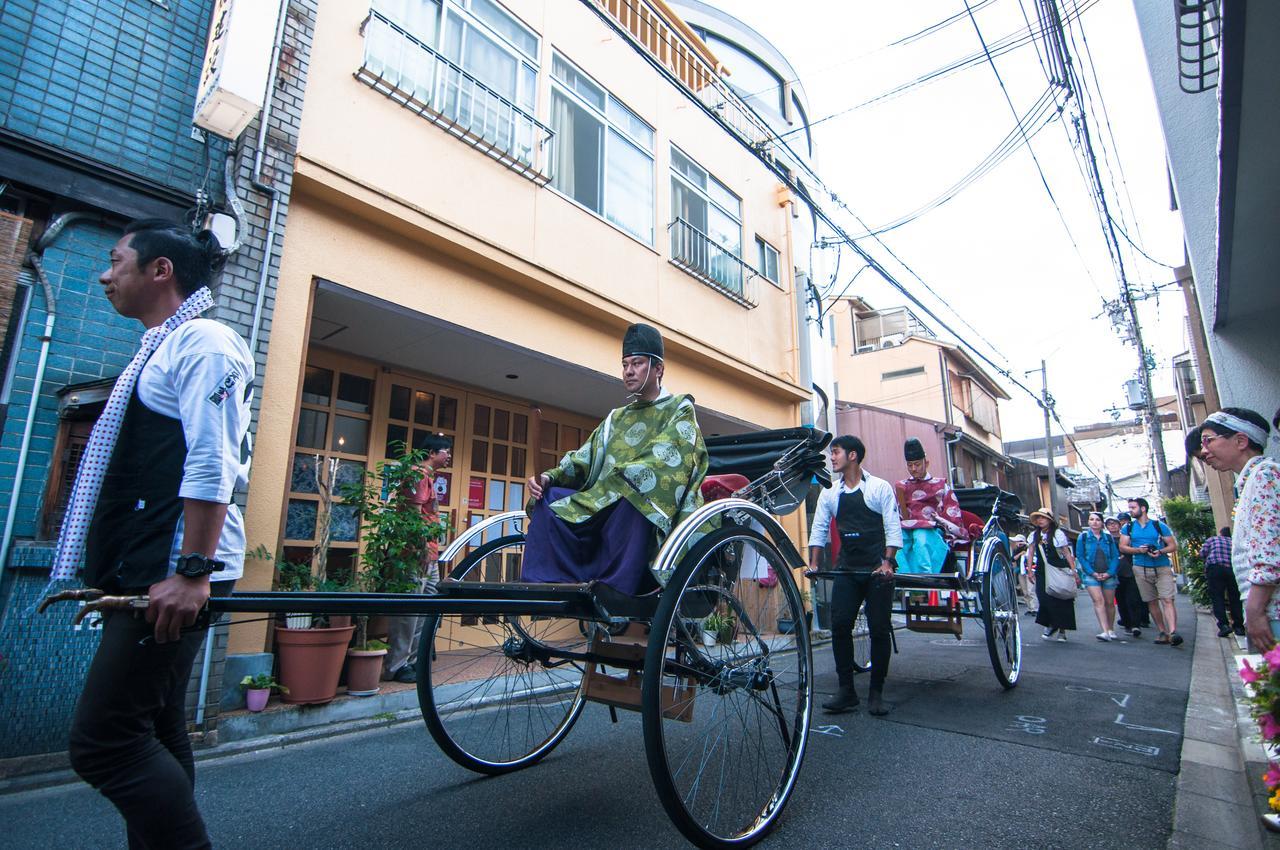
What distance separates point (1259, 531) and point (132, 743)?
3.79m

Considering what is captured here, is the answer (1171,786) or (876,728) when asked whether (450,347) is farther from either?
(1171,786)

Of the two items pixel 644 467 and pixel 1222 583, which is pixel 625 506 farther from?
pixel 1222 583

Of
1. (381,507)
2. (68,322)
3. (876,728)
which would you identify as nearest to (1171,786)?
(876,728)

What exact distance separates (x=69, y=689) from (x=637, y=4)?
10327mm

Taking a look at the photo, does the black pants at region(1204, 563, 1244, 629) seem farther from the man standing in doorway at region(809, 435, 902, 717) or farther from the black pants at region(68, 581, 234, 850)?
the black pants at region(68, 581, 234, 850)

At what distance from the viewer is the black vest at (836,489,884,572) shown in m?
4.62

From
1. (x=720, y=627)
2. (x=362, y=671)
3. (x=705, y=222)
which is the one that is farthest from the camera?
(x=705, y=222)

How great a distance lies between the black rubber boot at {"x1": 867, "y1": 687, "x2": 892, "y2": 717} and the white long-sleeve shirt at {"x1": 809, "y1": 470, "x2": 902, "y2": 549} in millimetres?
996

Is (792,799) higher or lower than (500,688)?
lower

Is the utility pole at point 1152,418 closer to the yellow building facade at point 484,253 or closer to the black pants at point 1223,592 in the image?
the black pants at point 1223,592

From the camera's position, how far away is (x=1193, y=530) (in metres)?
13.8

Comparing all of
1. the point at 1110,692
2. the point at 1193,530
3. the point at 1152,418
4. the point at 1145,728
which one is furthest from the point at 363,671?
the point at 1152,418

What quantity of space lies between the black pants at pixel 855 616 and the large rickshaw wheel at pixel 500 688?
191cm

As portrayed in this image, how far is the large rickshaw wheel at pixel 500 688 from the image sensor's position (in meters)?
2.85
